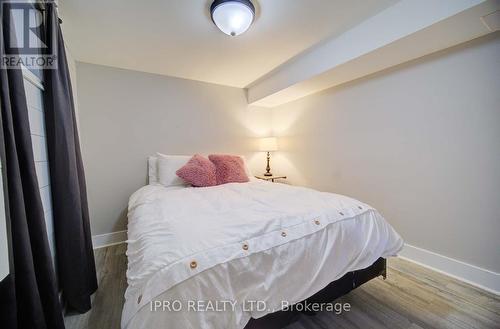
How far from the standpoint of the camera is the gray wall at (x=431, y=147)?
161cm

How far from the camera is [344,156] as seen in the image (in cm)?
262

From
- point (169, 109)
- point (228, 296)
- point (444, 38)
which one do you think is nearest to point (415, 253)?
point (444, 38)

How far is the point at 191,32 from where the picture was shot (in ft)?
6.14

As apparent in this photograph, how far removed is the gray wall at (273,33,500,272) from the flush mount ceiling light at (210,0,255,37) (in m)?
1.56

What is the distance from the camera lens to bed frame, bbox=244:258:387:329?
39.8 inches

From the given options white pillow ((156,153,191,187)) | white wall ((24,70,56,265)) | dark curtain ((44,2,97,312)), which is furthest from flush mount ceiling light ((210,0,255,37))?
white pillow ((156,153,191,187))

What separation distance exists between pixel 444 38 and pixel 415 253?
1.87 meters

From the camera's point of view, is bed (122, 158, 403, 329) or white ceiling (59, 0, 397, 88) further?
white ceiling (59, 0, 397, 88)

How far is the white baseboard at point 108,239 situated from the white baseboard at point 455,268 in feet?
10.4

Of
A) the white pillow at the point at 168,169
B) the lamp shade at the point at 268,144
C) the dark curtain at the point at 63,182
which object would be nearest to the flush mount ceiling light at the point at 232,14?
the dark curtain at the point at 63,182

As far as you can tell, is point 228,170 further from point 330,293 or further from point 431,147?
point 431,147

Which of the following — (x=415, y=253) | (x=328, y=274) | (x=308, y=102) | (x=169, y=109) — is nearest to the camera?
(x=328, y=274)

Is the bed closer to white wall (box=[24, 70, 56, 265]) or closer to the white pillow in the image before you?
white wall (box=[24, 70, 56, 265])

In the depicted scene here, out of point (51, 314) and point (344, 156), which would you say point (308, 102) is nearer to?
point (344, 156)
